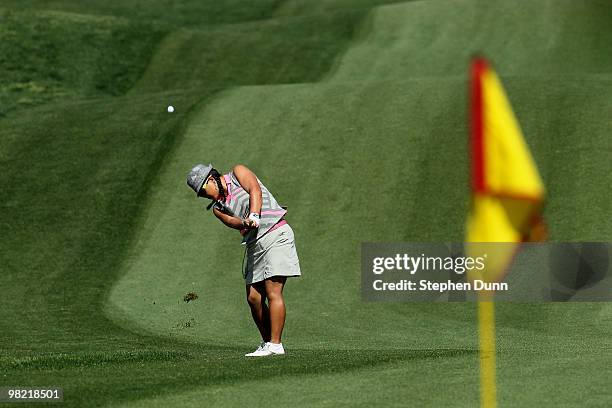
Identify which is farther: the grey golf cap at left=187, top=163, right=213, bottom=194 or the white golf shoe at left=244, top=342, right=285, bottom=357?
the white golf shoe at left=244, top=342, right=285, bottom=357

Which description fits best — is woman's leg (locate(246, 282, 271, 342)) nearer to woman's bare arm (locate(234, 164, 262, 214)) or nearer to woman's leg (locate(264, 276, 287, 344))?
woman's leg (locate(264, 276, 287, 344))

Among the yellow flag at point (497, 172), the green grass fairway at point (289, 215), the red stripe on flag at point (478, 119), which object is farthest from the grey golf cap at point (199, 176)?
the red stripe on flag at point (478, 119)

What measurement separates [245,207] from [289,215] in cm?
1090

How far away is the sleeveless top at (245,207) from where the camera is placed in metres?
12.5

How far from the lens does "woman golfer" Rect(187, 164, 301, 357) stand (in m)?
12.3

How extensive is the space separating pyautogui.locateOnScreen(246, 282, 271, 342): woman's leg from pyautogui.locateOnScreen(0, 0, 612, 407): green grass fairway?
379 mm

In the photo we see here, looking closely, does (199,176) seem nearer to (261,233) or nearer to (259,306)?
(261,233)

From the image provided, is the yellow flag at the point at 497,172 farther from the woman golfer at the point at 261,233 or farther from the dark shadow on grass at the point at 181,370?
the woman golfer at the point at 261,233

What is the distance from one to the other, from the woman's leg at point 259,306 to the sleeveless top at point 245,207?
51 centimetres

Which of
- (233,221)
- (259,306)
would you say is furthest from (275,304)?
(233,221)

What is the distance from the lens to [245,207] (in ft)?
41.0

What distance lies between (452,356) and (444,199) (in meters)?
11.8

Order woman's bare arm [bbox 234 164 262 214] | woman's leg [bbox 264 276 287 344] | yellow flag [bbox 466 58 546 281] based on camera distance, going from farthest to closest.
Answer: woman's leg [bbox 264 276 287 344] < woman's bare arm [bbox 234 164 262 214] < yellow flag [bbox 466 58 546 281]

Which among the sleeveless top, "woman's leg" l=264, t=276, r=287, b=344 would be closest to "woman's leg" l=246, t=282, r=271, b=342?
"woman's leg" l=264, t=276, r=287, b=344
